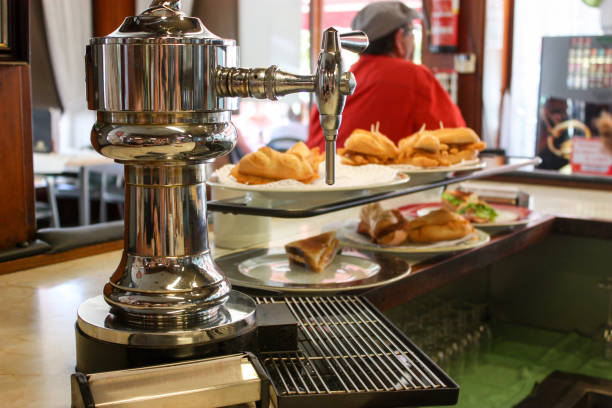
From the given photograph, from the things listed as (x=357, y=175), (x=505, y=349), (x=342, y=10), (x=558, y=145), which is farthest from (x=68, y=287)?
(x=342, y=10)

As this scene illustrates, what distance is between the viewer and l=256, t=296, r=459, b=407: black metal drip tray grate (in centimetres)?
71

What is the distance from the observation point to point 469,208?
1.68 metres

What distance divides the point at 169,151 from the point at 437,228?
839 millimetres

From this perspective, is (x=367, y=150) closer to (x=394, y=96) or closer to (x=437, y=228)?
(x=437, y=228)

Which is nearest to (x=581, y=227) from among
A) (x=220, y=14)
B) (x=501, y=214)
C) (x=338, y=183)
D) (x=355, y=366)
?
(x=501, y=214)

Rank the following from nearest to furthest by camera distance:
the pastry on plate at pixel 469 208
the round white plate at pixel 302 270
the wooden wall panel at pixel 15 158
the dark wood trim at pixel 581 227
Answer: the round white plate at pixel 302 270 < the wooden wall panel at pixel 15 158 < the pastry on plate at pixel 469 208 < the dark wood trim at pixel 581 227

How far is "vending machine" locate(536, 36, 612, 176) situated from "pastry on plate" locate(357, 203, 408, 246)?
2.65 metres

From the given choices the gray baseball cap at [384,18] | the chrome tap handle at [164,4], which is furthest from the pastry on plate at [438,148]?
the gray baseball cap at [384,18]

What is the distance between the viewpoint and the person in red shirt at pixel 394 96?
9.52 feet

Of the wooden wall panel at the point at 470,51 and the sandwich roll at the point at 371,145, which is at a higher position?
the wooden wall panel at the point at 470,51

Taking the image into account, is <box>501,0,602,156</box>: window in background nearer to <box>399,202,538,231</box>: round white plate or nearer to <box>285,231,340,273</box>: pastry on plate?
<box>399,202,538,231</box>: round white plate

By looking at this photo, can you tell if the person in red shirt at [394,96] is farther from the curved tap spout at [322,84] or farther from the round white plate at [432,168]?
the curved tap spout at [322,84]

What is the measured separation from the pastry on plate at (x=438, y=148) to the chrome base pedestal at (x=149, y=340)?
753mm

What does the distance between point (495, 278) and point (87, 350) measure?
1.49m
